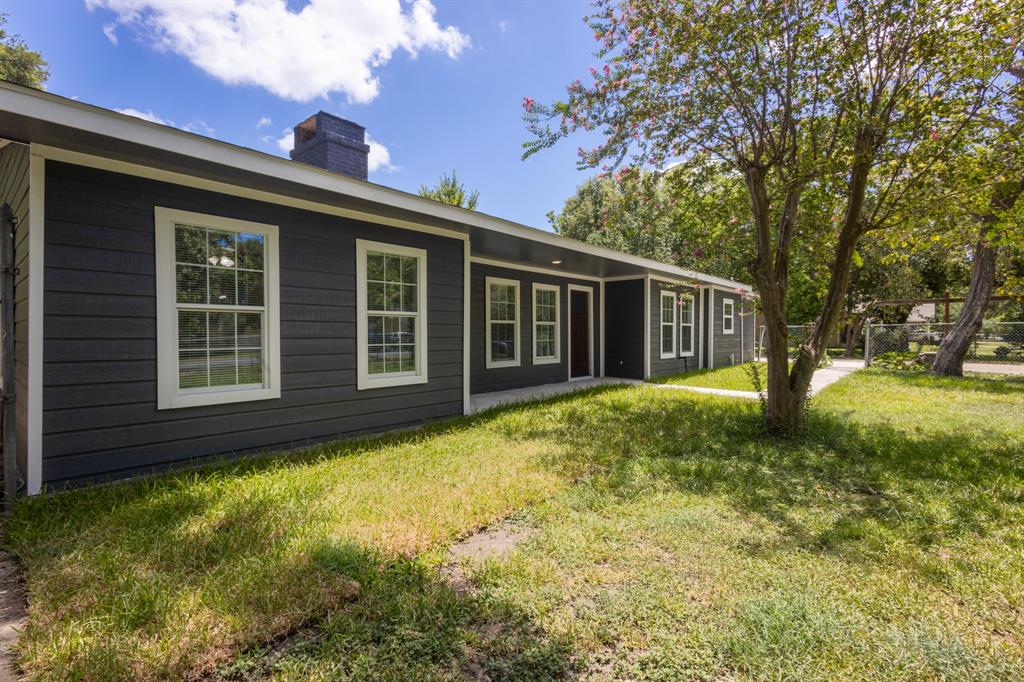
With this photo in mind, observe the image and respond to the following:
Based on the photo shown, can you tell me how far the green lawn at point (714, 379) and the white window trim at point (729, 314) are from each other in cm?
196

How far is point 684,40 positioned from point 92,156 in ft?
17.0

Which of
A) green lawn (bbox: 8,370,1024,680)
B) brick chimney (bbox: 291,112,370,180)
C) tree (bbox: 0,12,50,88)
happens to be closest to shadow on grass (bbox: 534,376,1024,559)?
green lawn (bbox: 8,370,1024,680)

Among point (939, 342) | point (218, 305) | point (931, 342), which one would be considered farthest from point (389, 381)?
point (931, 342)

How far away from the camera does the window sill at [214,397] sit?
12.2 feet

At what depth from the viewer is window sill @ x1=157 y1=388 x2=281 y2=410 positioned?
12.2 feet

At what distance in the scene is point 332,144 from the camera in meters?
6.38

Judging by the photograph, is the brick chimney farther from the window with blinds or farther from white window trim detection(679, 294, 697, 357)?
white window trim detection(679, 294, 697, 357)

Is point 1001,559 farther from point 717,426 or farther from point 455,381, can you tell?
point 455,381

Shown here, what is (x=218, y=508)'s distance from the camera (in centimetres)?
296

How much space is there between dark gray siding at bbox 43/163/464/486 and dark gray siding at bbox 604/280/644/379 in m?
6.82

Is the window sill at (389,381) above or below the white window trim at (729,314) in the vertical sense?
below

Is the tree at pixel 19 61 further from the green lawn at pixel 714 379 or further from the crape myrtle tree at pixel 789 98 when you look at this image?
the green lawn at pixel 714 379

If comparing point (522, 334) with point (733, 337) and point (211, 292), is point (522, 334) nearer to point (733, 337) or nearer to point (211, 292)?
point (211, 292)

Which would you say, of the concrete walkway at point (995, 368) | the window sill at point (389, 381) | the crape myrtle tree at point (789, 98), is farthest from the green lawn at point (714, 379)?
the concrete walkway at point (995, 368)
